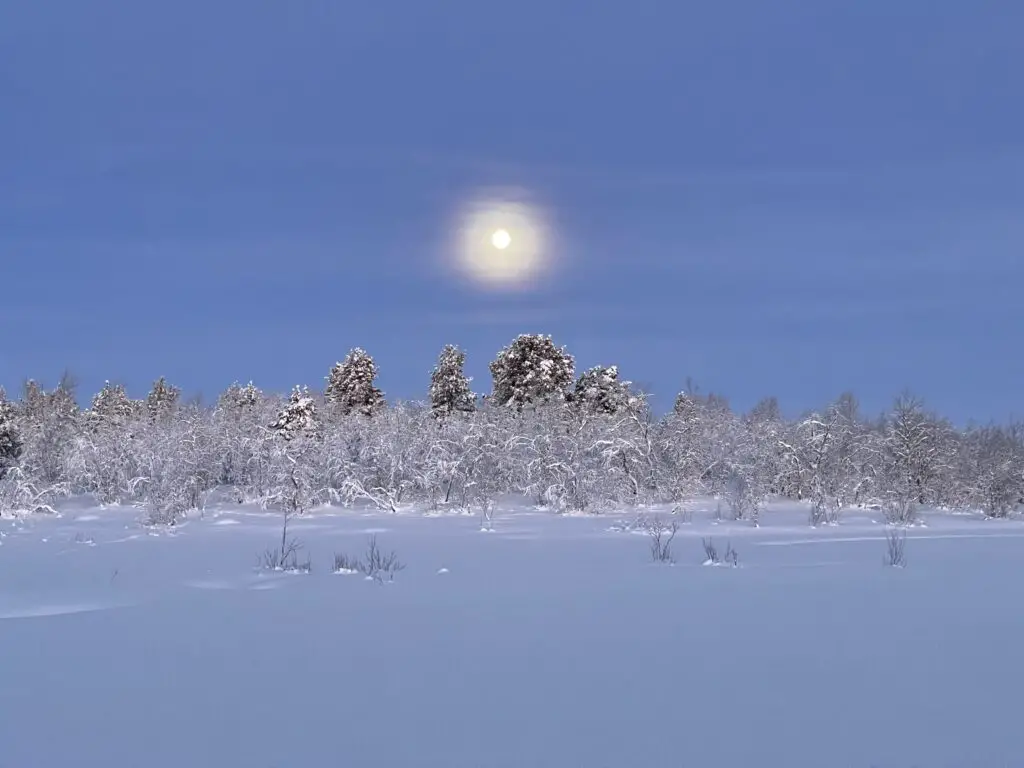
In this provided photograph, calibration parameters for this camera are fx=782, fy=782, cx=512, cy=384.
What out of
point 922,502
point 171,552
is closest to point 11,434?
point 171,552

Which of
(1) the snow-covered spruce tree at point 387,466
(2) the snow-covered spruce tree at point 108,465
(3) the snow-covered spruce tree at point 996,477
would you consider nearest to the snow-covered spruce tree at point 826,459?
(3) the snow-covered spruce tree at point 996,477

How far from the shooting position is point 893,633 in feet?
21.3

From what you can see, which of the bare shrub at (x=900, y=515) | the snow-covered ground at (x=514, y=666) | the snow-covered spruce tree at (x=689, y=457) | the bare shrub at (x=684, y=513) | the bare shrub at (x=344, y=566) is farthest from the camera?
the snow-covered spruce tree at (x=689, y=457)

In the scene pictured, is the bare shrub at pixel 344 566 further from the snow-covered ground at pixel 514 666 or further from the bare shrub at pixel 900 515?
the bare shrub at pixel 900 515

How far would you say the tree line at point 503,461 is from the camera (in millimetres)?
24484

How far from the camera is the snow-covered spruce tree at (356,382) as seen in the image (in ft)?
156

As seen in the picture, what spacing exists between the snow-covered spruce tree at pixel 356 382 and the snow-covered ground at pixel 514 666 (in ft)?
119

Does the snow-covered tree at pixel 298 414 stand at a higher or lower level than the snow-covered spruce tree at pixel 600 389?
lower

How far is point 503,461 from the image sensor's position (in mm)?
27234

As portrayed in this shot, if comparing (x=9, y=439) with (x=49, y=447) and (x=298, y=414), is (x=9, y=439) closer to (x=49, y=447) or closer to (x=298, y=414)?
(x=49, y=447)

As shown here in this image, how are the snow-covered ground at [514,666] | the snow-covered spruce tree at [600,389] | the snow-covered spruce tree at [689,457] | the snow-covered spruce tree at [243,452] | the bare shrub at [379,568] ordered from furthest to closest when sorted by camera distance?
the snow-covered spruce tree at [600,389], the snow-covered spruce tree at [689,457], the snow-covered spruce tree at [243,452], the bare shrub at [379,568], the snow-covered ground at [514,666]

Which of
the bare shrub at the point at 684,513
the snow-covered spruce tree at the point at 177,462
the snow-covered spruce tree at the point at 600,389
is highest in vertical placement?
the snow-covered spruce tree at the point at 600,389

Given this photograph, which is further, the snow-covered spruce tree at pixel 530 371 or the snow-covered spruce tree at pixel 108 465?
the snow-covered spruce tree at pixel 530 371

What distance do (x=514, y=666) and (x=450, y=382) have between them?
40039 mm
